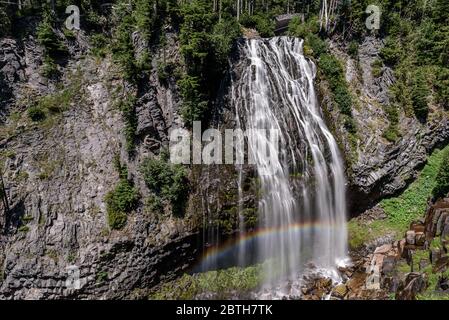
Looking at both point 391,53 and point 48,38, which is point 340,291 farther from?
point 48,38

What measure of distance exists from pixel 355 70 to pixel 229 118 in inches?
541

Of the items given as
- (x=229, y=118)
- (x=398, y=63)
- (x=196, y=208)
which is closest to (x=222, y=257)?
(x=196, y=208)

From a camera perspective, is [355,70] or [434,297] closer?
[434,297]

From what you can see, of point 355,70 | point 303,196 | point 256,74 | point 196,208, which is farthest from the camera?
point 355,70

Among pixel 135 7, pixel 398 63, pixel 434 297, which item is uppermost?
pixel 135 7

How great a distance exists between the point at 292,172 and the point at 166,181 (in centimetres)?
889

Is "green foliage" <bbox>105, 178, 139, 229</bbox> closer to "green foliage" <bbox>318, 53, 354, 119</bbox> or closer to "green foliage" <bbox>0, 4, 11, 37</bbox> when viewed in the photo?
"green foliage" <bbox>0, 4, 11, 37</bbox>

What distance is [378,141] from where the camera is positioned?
1072 inches

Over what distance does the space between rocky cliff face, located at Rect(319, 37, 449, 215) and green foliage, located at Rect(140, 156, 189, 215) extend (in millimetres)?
12664

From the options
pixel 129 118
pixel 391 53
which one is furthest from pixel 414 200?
pixel 129 118

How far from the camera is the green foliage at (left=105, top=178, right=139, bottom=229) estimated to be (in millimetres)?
20922

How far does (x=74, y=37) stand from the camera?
2697 centimetres

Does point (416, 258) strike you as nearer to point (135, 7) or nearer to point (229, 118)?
point (229, 118)

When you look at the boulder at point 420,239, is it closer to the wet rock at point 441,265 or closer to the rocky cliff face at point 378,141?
the wet rock at point 441,265
